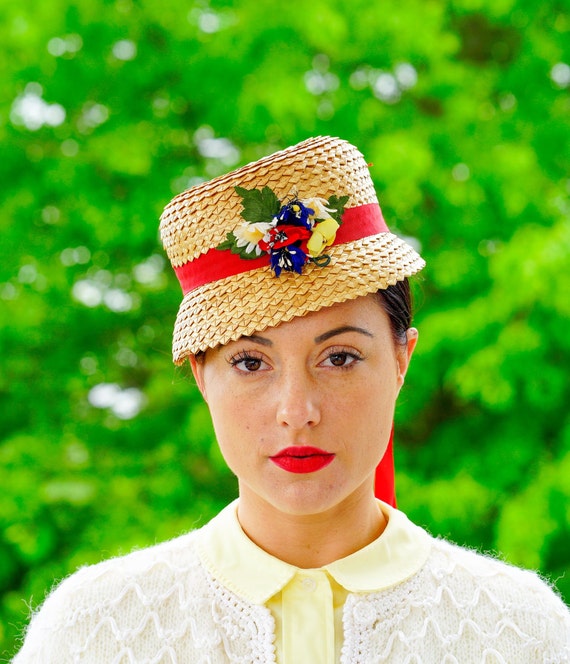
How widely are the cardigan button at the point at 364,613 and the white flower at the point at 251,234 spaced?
0.75m

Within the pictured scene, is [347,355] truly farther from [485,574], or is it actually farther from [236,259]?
[485,574]

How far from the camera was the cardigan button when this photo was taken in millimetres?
1915

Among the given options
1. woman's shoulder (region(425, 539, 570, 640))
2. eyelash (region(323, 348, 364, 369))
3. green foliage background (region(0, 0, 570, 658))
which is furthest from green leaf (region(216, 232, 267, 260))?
green foliage background (region(0, 0, 570, 658))

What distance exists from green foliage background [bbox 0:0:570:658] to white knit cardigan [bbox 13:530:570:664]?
246 cm

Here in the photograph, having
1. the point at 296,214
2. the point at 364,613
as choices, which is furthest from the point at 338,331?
the point at 364,613

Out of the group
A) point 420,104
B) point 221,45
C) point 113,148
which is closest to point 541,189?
point 420,104

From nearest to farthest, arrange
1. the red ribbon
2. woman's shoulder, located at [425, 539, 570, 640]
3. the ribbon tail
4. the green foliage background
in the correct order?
the red ribbon → woman's shoulder, located at [425, 539, 570, 640] → the ribbon tail → the green foliage background

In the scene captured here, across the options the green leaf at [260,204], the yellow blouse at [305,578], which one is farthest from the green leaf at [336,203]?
the yellow blouse at [305,578]

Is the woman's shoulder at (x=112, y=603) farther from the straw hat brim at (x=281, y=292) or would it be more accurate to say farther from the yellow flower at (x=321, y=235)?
the yellow flower at (x=321, y=235)

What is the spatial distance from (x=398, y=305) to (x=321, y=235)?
25cm

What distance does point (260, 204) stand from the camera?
1880 millimetres

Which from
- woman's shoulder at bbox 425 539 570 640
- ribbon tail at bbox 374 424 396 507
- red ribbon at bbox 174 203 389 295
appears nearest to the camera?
red ribbon at bbox 174 203 389 295

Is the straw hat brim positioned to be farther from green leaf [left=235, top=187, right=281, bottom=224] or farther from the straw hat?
green leaf [left=235, top=187, right=281, bottom=224]

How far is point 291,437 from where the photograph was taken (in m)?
1.81
